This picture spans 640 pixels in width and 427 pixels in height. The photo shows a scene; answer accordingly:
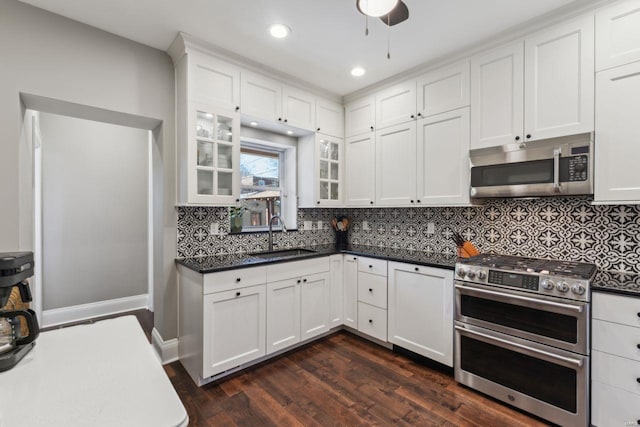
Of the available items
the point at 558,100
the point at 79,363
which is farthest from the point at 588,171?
the point at 79,363

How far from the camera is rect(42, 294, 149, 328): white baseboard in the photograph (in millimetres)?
3432

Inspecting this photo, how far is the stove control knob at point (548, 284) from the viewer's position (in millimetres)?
1829

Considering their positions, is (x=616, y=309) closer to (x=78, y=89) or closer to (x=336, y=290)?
(x=336, y=290)

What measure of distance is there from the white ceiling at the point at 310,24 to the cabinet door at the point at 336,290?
6.43 feet

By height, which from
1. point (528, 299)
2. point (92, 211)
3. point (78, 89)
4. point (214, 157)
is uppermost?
point (78, 89)

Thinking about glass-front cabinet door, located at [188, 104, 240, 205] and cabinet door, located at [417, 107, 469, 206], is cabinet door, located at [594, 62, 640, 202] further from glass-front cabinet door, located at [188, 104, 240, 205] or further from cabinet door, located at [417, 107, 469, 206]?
glass-front cabinet door, located at [188, 104, 240, 205]

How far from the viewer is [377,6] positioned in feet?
5.04

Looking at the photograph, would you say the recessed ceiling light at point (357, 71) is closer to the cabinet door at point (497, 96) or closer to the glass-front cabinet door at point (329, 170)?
the glass-front cabinet door at point (329, 170)

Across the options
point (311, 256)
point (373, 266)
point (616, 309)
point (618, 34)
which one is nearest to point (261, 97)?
point (311, 256)

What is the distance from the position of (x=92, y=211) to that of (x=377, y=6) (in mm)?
3921

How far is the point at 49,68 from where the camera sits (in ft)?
6.80

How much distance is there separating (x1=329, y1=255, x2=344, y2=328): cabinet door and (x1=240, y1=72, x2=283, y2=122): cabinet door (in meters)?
1.57

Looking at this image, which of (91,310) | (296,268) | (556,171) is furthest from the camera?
(91,310)

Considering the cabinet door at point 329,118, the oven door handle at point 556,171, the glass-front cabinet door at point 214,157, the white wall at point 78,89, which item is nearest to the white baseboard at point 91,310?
the white wall at point 78,89
